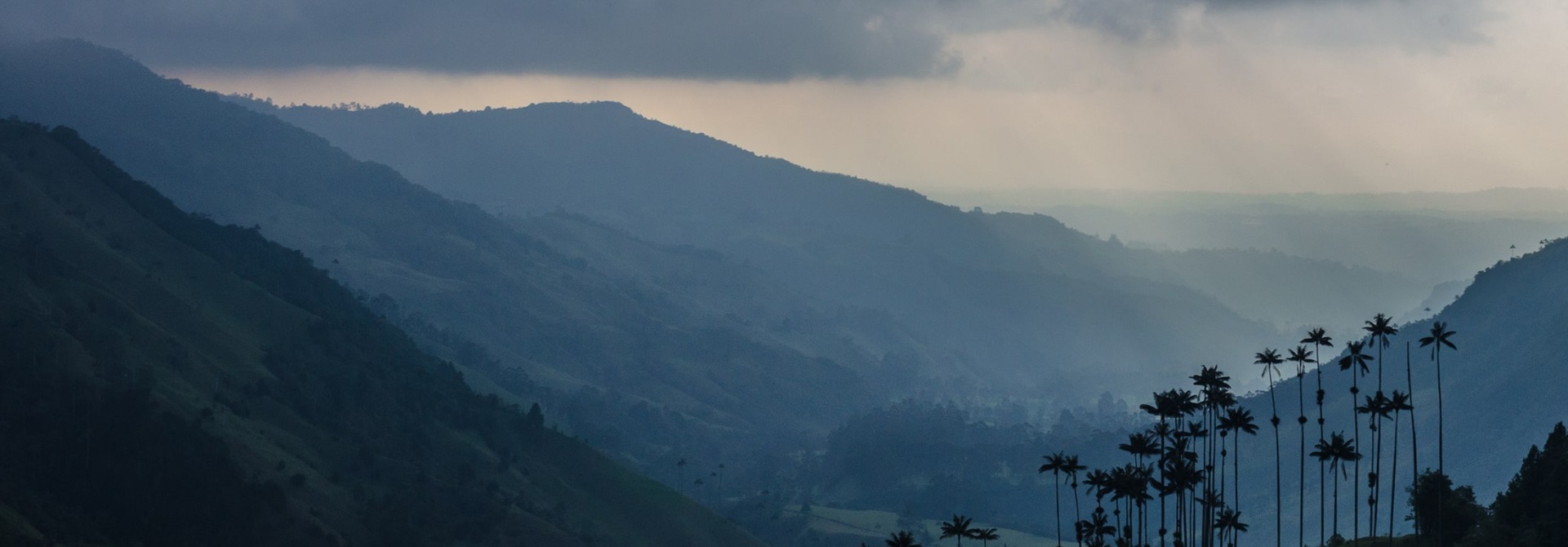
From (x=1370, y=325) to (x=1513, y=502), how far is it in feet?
57.0

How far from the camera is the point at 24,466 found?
7367 inches

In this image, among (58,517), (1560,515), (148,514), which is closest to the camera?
(1560,515)

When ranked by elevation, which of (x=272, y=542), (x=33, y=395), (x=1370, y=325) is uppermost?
(x=1370, y=325)

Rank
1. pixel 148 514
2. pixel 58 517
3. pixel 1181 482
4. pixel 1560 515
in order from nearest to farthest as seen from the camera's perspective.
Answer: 1. pixel 1560 515
2. pixel 1181 482
3. pixel 58 517
4. pixel 148 514

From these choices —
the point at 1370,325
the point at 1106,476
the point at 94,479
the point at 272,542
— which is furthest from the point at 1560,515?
the point at 94,479

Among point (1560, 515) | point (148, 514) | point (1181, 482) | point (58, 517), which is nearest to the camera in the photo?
point (1560, 515)

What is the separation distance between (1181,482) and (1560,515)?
1042 inches

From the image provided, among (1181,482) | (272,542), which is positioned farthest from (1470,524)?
(272,542)

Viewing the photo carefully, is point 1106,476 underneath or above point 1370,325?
underneath

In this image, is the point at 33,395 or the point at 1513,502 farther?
the point at 33,395

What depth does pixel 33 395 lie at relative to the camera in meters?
196

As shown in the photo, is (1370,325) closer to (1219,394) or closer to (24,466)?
(1219,394)

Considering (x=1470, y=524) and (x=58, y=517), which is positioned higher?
(x=1470, y=524)

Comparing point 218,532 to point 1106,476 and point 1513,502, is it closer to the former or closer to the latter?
point 1106,476
